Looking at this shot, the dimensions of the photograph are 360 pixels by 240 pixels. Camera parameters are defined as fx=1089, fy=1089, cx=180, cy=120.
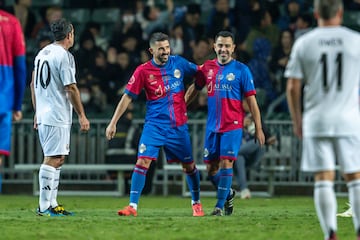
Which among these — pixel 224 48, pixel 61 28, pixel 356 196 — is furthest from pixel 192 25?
pixel 356 196

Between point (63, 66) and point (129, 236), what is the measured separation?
3854mm

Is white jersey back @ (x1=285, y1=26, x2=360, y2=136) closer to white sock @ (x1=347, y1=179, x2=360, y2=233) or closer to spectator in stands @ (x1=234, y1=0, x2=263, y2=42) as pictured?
white sock @ (x1=347, y1=179, x2=360, y2=233)

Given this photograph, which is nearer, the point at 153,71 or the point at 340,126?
the point at 340,126

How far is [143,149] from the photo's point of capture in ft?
47.1

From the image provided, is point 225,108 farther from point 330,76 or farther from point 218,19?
point 218,19

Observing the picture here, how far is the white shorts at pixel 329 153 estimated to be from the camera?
975 centimetres

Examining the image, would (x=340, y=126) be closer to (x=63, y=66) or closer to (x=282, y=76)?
(x=63, y=66)

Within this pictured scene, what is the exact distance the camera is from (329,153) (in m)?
9.78

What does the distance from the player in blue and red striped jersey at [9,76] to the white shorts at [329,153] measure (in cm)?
327

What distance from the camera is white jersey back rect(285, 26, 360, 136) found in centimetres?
973

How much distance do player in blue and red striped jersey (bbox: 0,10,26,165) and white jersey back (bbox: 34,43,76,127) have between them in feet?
8.75

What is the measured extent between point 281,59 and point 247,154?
3.16 meters

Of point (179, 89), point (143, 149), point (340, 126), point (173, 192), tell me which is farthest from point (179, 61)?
point (173, 192)

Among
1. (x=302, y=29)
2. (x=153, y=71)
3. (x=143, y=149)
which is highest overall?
(x=302, y=29)
